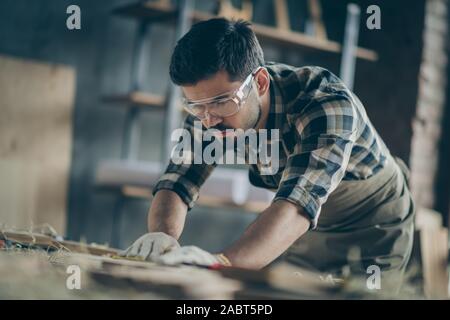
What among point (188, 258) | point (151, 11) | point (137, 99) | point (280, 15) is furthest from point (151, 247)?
point (280, 15)

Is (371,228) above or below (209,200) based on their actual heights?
below

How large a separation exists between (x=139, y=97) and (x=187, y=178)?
1032mm

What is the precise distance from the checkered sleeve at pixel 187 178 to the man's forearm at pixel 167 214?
0.01m

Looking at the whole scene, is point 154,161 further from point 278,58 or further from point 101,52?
point 278,58

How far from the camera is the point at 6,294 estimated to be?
2.52ft

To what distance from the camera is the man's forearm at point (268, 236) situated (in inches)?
41.0

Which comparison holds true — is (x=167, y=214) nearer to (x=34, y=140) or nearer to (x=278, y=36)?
(x=34, y=140)

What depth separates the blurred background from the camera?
2.39 m

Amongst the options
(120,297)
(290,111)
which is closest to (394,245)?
(290,111)

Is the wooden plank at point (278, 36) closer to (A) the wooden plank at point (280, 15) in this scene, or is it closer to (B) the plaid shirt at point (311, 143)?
(A) the wooden plank at point (280, 15)

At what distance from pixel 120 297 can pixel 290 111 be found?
61 cm

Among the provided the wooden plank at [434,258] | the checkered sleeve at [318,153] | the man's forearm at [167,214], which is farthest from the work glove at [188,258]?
the wooden plank at [434,258]

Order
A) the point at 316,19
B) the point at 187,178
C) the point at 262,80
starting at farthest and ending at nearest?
1. the point at 316,19
2. the point at 187,178
3. the point at 262,80

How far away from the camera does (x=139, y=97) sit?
2.40 metres
